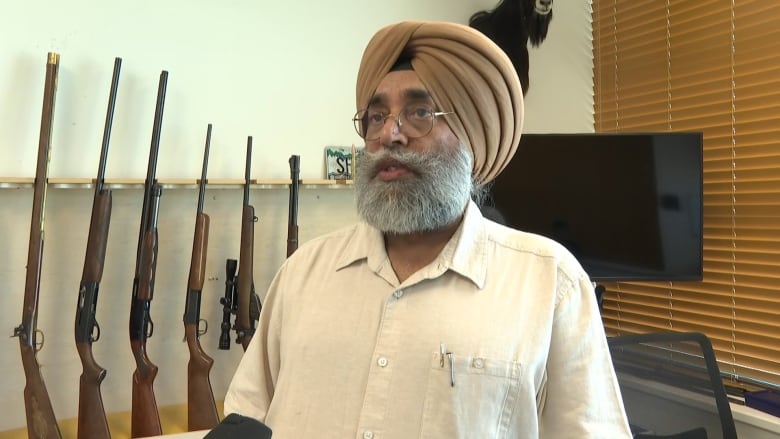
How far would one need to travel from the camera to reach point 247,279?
6.49ft

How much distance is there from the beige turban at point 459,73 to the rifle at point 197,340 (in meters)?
1.00

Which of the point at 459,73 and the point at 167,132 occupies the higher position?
the point at 167,132

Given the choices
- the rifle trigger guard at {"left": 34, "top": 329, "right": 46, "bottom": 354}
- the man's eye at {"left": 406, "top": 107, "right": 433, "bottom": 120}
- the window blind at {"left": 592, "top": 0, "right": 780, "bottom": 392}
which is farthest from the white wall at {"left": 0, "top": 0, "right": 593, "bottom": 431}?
the man's eye at {"left": 406, "top": 107, "right": 433, "bottom": 120}

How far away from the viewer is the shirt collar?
0.93m

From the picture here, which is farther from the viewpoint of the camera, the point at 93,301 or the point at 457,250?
the point at 93,301

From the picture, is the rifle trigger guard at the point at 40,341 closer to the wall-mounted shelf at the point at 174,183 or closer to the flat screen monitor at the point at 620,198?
the wall-mounted shelf at the point at 174,183

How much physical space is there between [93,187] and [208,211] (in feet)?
1.20

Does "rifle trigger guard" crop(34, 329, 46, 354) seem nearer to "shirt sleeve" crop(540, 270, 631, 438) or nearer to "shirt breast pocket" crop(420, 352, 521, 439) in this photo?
"shirt breast pocket" crop(420, 352, 521, 439)

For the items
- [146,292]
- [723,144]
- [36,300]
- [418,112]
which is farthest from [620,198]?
[36,300]

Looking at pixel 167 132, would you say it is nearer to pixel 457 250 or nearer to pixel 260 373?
pixel 260 373

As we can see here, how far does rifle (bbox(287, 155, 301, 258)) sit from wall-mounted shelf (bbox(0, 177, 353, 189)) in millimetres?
35

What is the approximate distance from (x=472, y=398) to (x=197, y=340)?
128 centimetres

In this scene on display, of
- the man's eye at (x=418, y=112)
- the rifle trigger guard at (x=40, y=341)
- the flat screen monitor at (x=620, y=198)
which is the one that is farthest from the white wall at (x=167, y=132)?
the man's eye at (x=418, y=112)

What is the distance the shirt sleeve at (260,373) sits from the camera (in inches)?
39.7
